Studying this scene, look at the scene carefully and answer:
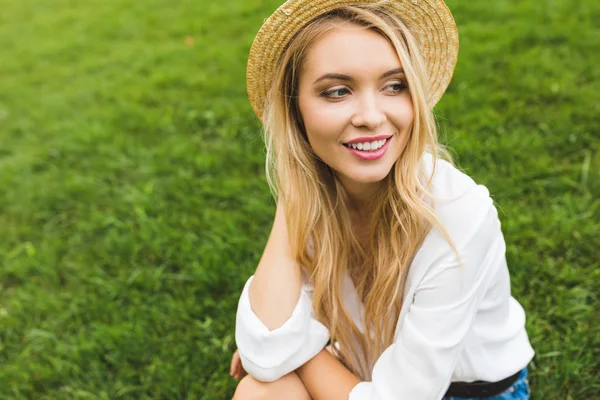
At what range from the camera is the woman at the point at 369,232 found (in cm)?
168

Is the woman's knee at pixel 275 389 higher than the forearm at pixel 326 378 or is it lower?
lower

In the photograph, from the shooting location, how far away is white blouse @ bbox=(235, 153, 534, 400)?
1684mm

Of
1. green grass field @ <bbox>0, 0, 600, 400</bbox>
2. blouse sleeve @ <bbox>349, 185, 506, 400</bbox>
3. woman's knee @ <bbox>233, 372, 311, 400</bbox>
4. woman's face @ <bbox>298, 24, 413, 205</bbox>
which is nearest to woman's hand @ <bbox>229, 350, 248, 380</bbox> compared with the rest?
green grass field @ <bbox>0, 0, 600, 400</bbox>

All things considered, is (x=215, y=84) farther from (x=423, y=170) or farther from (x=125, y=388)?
(x=423, y=170)

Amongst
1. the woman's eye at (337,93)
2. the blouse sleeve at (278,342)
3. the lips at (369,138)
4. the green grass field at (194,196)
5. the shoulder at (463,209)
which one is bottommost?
the green grass field at (194,196)

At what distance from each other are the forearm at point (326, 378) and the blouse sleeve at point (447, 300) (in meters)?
0.18

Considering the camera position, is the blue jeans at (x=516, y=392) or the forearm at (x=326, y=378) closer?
the forearm at (x=326, y=378)

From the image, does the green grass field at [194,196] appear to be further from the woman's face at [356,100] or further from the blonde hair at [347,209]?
the woman's face at [356,100]

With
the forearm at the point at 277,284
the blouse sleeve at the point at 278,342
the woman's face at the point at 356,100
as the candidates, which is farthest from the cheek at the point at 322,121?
the blouse sleeve at the point at 278,342

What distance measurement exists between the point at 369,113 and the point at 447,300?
58 cm

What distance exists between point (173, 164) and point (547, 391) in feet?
8.60

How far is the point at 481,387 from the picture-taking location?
77.7 inches

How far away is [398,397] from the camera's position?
1743 mm

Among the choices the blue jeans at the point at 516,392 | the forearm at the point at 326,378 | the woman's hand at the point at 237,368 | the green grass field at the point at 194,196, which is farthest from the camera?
the green grass field at the point at 194,196
